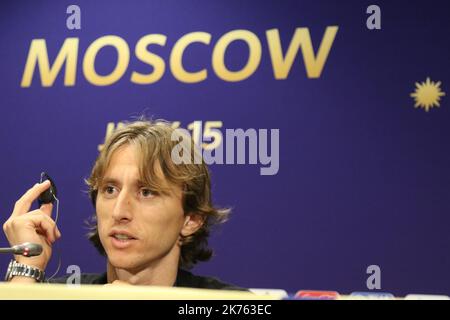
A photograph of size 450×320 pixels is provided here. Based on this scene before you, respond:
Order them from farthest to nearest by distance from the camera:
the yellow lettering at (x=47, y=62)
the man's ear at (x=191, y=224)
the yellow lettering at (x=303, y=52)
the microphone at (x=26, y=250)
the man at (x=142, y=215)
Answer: the yellow lettering at (x=47, y=62) < the yellow lettering at (x=303, y=52) < the man's ear at (x=191, y=224) < the man at (x=142, y=215) < the microphone at (x=26, y=250)

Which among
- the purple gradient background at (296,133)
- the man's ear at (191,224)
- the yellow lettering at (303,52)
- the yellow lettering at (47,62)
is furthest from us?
the yellow lettering at (47,62)

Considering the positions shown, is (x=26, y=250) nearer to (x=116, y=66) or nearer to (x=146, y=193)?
(x=146, y=193)

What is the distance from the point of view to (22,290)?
1.84 feet

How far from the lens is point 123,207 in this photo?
182 cm

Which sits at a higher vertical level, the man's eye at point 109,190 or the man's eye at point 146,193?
the man's eye at point 109,190

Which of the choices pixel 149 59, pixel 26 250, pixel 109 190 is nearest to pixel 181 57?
pixel 149 59

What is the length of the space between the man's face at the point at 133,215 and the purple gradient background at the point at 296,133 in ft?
2.71

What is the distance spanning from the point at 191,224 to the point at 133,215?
0.60 feet

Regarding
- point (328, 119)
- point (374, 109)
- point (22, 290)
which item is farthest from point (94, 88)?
point (22, 290)

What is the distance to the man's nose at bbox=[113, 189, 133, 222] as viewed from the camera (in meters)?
1.81

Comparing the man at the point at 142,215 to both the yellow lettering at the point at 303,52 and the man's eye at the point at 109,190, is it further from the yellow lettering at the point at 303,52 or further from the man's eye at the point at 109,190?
the yellow lettering at the point at 303,52

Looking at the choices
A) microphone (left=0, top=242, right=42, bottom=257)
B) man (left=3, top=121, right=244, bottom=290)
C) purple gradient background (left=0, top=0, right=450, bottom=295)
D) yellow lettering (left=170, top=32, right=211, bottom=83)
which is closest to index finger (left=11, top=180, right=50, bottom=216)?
man (left=3, top=121, right=244, bottom=290)

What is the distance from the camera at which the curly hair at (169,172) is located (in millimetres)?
1820

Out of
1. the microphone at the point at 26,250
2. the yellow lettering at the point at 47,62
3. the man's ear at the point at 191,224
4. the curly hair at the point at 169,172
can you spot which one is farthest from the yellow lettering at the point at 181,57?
the microphone at the point at 26,250
